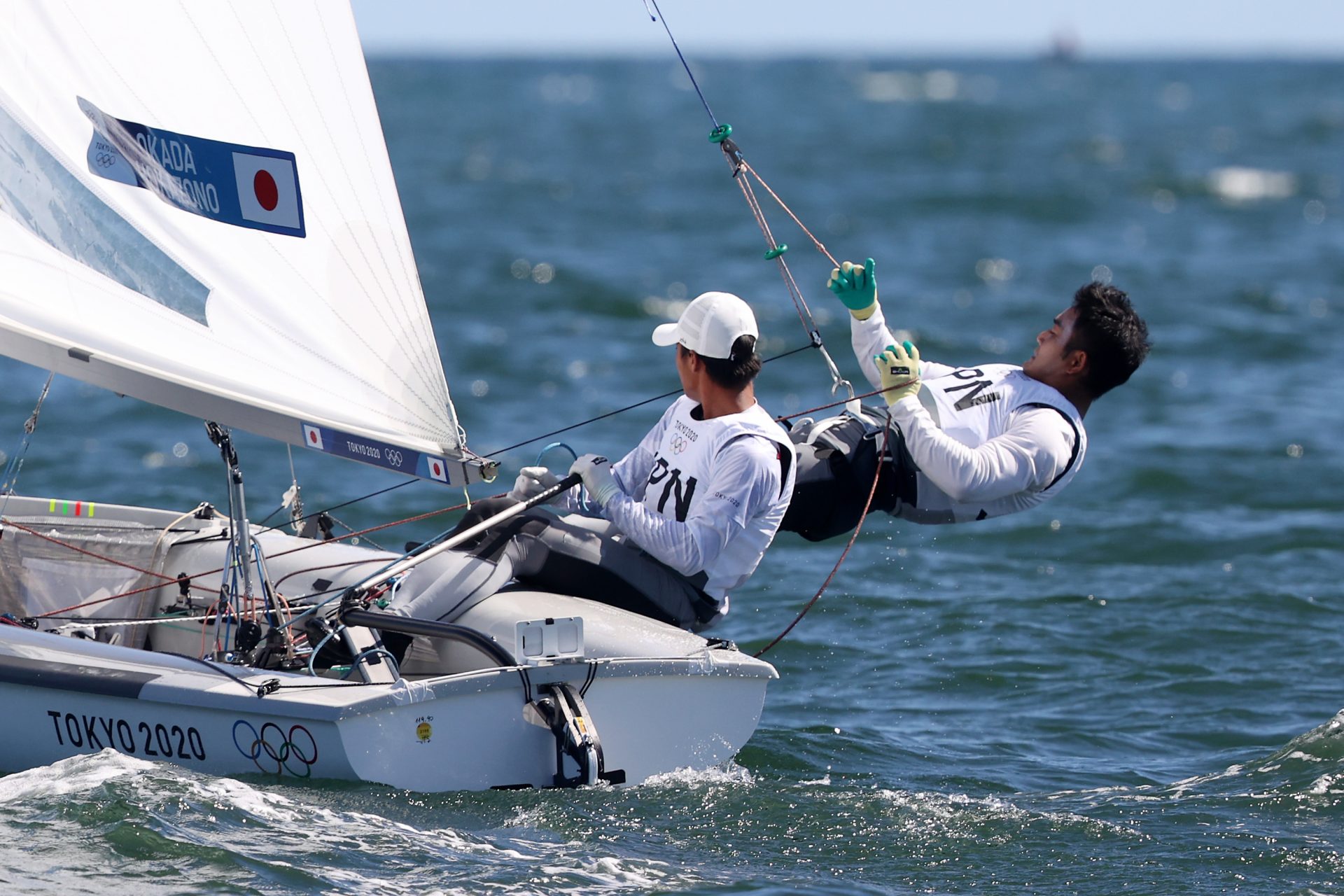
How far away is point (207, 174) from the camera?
13.8ft

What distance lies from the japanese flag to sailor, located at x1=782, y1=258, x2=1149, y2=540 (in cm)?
154

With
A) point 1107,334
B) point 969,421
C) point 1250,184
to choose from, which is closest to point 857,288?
point 969,421

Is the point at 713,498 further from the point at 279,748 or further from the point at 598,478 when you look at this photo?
the point at 279,748

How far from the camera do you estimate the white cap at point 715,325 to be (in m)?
4.33

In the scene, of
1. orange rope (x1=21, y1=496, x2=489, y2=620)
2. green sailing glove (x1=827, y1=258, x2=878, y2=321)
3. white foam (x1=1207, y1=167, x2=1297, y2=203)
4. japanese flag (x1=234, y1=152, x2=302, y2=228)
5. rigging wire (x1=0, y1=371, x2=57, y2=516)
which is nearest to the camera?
japanese flag (x1=234, y1=152, x2=302, y2=228)

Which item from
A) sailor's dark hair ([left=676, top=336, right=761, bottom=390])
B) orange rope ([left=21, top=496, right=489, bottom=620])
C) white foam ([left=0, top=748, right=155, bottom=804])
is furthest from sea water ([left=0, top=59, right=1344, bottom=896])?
sailor's dark hair ([left=676, top=336, right=761, bottom=390])

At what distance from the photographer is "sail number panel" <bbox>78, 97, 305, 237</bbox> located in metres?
4.16

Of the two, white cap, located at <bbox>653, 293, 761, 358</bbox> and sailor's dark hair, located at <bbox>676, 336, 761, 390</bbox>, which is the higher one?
white cap, located at <bbox>653, 293, 761, 358</bbox>

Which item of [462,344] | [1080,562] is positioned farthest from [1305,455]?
[462,344]

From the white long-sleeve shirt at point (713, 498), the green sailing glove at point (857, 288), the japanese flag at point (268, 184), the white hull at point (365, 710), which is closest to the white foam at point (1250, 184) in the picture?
the green sailing glove at point (857, 288)

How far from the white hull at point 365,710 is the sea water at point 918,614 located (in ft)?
0.23

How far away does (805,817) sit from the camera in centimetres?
426

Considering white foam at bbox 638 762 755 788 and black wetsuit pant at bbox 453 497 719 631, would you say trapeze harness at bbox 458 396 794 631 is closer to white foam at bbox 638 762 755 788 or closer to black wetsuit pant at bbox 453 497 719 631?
black wetsuit pant at bbox 453 497 719 631

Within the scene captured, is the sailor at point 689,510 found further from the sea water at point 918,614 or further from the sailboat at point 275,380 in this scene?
the sea water at point 918,614
